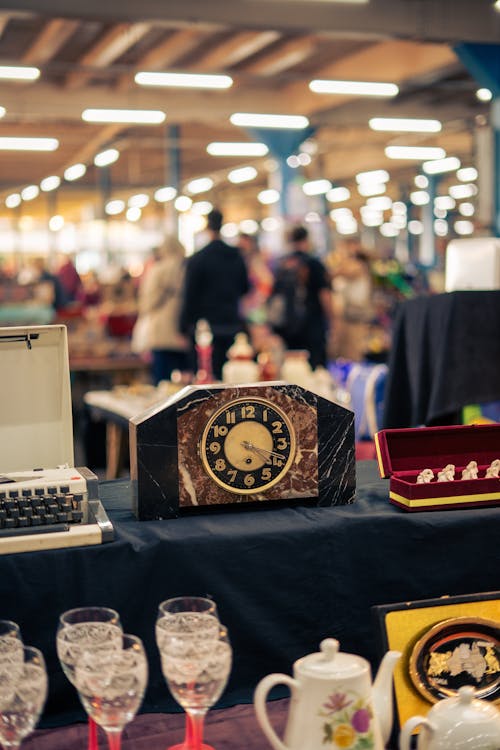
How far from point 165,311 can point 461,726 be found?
5.94m

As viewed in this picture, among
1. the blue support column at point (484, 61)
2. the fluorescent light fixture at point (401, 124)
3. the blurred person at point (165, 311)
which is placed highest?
the blue support column at point (484, 61)

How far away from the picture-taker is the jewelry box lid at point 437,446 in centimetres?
207

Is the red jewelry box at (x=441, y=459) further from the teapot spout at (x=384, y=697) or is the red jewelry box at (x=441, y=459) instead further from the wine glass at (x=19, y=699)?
the wine glass at (x=19, y=699)

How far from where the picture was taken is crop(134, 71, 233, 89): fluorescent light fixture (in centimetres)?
807

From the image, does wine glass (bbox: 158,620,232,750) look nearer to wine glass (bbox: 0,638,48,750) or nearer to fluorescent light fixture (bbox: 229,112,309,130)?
wine glass (bbox: 0,638,48,750)

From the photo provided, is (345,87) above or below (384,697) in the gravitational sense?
above

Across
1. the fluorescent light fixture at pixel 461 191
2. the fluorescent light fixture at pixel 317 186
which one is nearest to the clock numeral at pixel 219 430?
the fluorescent light fixture at pixel 317 186

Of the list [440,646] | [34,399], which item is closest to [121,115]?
[34,399]

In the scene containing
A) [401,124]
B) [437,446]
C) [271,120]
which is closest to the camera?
[437,446]

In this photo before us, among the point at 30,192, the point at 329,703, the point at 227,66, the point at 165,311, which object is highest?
the point at 227,66

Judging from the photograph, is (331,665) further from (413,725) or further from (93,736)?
(93,736)

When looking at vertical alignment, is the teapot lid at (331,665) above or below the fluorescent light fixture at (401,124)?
below

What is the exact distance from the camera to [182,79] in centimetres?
→ 822

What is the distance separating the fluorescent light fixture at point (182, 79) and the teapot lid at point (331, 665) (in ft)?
23.9
